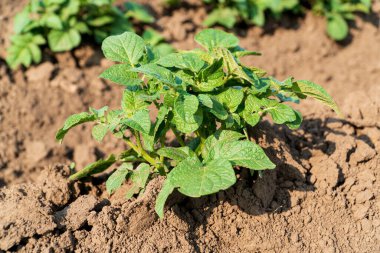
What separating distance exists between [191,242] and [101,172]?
0.65 m

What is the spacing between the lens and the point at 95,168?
2863 mm

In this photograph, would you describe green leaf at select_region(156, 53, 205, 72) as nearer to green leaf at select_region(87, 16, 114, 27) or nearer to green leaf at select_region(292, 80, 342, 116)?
green leaf at select_region(292, 80, 342, 116)

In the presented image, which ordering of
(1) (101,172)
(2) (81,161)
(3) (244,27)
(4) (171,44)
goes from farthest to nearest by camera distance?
(3) (244,27) → (4) (171,44) → (2) (81,161) → (1) (101,172)

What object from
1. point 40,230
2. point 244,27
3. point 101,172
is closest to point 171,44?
point 244,27

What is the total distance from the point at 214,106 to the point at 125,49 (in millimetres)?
474

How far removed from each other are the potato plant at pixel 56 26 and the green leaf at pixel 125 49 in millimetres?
1748

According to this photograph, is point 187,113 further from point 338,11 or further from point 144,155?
point 338,11

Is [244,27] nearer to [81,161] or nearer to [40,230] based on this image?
[81,161]

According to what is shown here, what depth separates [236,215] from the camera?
8.90 ft

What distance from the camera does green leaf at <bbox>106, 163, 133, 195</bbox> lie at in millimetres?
2641

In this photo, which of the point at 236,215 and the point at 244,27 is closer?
the point at 236,215

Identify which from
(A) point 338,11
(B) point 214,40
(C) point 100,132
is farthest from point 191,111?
(A) point 338,11

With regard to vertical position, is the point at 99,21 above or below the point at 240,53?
below

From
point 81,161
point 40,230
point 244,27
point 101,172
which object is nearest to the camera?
point 40,230
